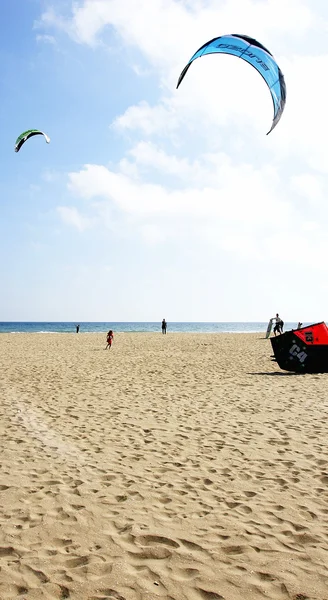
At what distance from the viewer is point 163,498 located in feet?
15.2

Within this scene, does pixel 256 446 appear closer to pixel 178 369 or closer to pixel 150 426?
pixel 150 426

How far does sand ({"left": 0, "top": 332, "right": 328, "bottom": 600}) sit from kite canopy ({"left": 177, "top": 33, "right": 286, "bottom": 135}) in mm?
7897

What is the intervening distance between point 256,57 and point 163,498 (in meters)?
10.8

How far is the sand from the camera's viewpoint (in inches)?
126

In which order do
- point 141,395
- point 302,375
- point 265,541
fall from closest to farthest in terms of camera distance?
point 265,541 < point 141,395 < point 302,375

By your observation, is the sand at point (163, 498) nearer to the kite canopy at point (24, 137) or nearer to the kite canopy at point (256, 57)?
the kite canopy at point (256, 57)

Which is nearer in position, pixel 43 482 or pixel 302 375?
pixel 43 482

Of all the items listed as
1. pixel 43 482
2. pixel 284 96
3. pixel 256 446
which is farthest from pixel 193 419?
pixel 284 96

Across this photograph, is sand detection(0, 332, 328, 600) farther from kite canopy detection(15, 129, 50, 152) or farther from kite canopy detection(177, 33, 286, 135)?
kite canopy detection(15, 129, 50, 152)

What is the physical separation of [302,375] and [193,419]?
23.2 ft

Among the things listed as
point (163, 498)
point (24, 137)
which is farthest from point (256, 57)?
point (24, 137)

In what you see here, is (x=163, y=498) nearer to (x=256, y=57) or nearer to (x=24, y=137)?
(x=256, y=57)

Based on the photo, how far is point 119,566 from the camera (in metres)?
3.36

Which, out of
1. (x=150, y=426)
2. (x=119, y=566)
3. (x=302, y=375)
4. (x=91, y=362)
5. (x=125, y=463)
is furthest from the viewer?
(x=91, y=362)
